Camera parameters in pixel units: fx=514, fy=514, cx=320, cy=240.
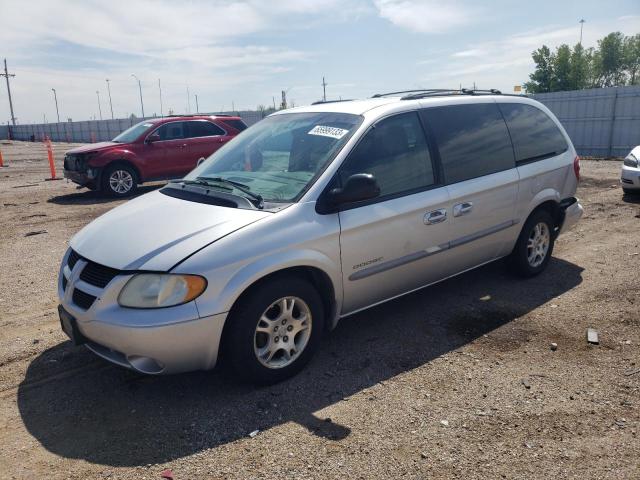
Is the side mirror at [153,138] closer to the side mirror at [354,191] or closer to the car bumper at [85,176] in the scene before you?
the car bumper at [85,176]

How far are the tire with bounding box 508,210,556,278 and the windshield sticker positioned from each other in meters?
2.37

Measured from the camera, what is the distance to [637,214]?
814 centimetres

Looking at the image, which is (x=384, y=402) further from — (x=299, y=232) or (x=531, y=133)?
(x=531, y=133)

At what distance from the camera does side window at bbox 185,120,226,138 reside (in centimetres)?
1273

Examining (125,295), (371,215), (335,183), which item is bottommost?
(125,295)

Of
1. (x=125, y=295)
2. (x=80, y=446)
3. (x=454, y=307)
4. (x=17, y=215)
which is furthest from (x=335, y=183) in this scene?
(x=17, y=215)

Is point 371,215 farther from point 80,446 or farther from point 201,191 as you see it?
point 80,446

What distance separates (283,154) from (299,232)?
955 mm

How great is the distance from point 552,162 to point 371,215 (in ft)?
8.72

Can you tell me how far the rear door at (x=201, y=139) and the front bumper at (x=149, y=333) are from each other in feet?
31.9

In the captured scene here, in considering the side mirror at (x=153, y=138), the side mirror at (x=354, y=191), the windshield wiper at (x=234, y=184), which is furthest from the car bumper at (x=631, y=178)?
the side mirror at (x=153, y=138)

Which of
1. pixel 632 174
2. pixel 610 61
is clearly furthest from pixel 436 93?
pixel 610 61

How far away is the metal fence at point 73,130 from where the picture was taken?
47.8 m

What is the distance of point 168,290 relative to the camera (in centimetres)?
302
